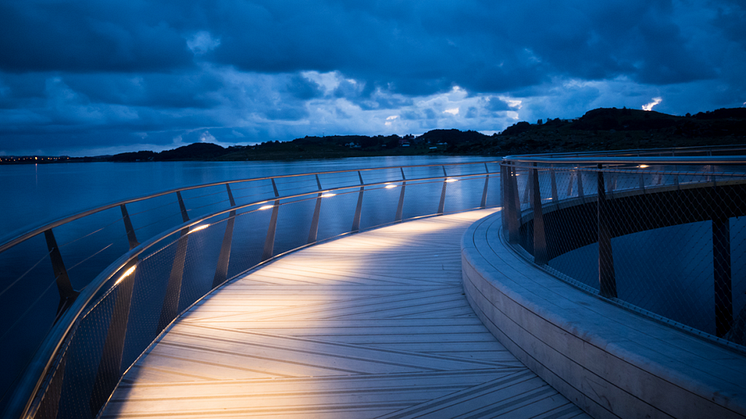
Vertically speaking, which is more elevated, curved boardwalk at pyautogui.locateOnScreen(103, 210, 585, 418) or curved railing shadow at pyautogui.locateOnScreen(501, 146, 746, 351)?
curved railing shadow at pyautogui.locateOnScreen(501, 146, 746, 351)

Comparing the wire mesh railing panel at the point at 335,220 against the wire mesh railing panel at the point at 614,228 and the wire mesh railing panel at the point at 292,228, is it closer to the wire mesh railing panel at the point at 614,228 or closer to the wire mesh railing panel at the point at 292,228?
the wire mesh railing panel at the point at 292,228

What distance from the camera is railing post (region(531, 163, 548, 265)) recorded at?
347 cm

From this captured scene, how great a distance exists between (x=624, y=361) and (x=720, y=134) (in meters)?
41.8

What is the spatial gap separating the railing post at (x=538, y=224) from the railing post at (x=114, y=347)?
313 cm

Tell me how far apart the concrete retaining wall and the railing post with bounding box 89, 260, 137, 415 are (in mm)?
2764

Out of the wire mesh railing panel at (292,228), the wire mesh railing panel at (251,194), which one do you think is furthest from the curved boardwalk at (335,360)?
the wire mesh railing panel at (251,194)

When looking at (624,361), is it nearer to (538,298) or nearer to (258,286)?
(538,298)

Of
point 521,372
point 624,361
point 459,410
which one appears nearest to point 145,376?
point 459,410

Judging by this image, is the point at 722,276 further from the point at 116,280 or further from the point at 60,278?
the point at 60,278

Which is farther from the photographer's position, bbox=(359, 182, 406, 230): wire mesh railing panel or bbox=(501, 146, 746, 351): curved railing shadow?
bbox=(359, 182, 406, 230): wire mesh railing panel

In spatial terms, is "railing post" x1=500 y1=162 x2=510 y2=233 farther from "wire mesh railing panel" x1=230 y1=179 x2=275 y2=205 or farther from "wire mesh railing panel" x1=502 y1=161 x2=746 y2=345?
"wire mesh railing panel" x1=230 y1=179 x2=275 y2=205

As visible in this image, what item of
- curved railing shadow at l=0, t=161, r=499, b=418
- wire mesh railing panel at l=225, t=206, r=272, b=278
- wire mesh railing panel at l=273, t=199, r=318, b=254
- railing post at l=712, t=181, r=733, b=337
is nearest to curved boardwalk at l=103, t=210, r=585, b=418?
curved railing shadow at l=0, t=161, r=499, b=418

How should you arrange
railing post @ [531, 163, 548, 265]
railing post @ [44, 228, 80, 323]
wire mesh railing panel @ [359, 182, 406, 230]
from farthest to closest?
wire mesh railing panel @ [359, 182, 406, 230], railing post @ [531, 163, 548, 265], railing post @ [44, 228, 80, 323]

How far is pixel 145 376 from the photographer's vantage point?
299 cm
